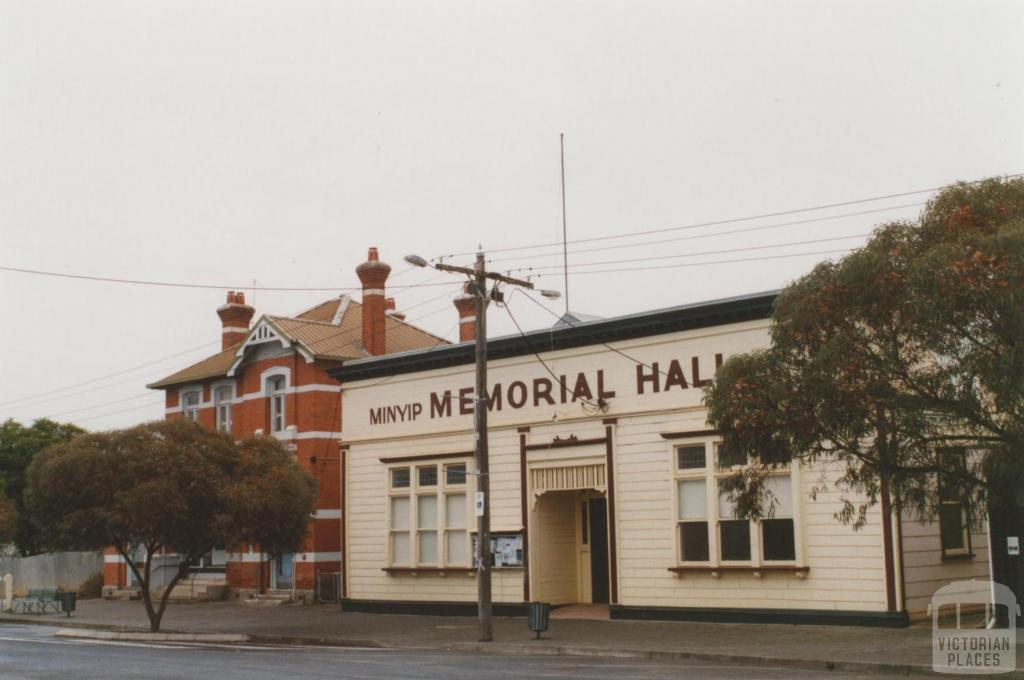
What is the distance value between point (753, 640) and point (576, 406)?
8.04m

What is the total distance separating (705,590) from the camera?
2514 centimetres

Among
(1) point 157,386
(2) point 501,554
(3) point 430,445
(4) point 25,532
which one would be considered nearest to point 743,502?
(2) point 501,554

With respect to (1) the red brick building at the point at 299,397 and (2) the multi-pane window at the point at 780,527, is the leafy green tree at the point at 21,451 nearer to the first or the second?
(1) the red brick building at the point at 299,397

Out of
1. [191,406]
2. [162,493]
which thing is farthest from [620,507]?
[191,406]

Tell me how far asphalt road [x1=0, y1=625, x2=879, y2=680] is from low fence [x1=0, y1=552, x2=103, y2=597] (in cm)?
2252

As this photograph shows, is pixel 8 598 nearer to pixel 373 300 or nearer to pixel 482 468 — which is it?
pixel 373 300

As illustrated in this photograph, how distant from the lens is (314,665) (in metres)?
18.9

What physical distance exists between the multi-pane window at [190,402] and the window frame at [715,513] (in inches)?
867

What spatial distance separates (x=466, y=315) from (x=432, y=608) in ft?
41.2

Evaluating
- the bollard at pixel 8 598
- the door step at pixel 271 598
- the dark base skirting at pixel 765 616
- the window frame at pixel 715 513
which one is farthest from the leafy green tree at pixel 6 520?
the window frame at pixel 715 513

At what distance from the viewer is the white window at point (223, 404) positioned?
40.5m

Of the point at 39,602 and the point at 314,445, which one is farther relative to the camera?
the point at 39,602

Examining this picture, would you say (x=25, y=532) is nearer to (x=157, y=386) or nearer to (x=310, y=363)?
(x=157, y=386)

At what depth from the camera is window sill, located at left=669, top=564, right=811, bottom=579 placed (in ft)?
77.5
